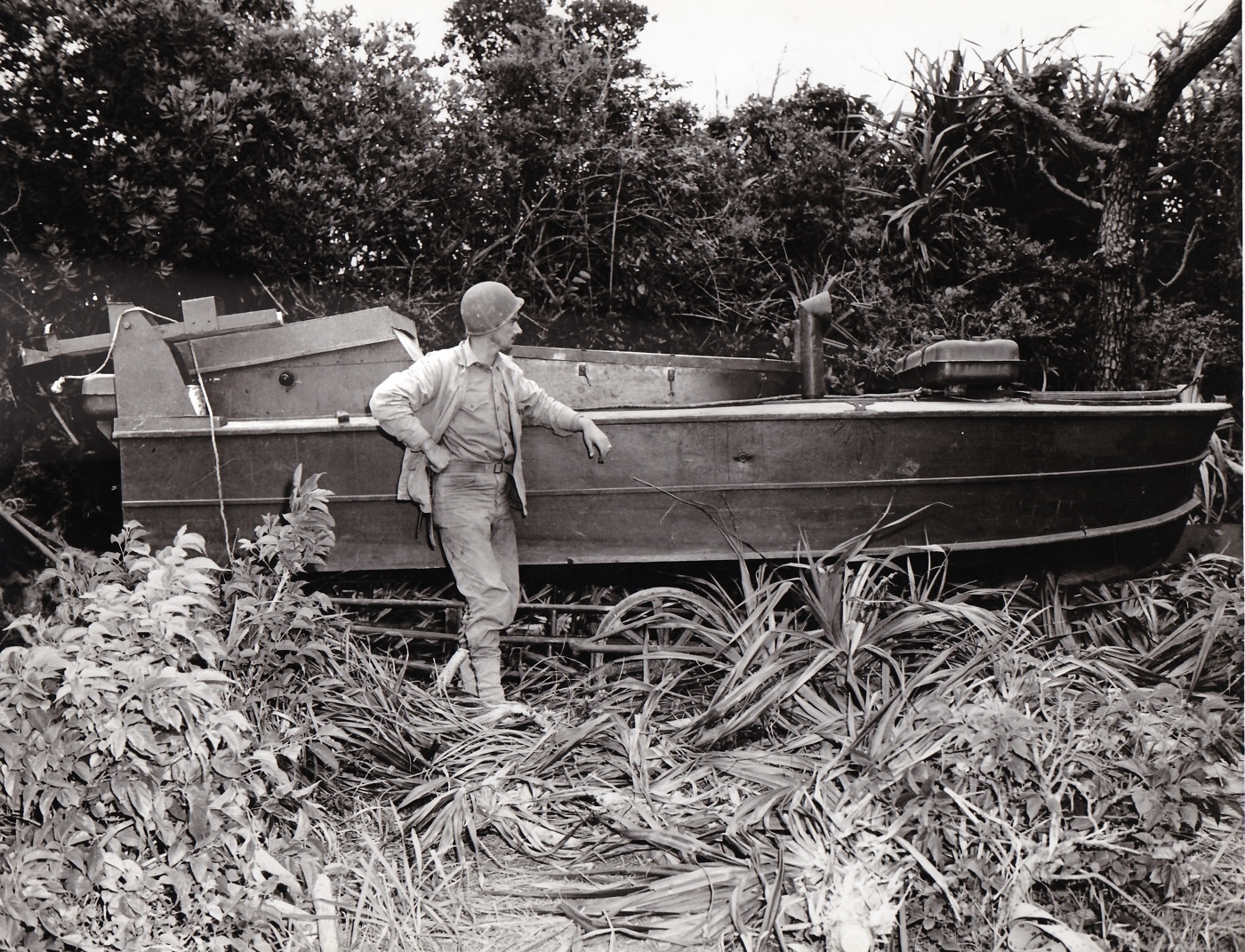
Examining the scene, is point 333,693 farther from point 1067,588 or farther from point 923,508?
point 1067,588

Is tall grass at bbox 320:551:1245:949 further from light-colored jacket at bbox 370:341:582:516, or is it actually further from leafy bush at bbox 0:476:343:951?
light-colored jacket at bbox 370:341:582:516

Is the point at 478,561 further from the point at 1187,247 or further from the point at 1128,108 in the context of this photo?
the point at 1187,247

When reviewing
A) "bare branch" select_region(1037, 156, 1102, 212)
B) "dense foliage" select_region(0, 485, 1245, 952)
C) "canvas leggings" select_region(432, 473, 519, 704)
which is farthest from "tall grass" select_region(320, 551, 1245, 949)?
"bare branch" select_region(1037, 156, 1102, 212)

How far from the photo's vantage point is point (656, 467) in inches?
169

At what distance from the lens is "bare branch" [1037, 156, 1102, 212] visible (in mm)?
6820

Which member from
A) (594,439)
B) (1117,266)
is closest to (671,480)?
(594,439)

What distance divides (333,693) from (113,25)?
3.49 metres

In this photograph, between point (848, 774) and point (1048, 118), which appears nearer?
point (848, 774)

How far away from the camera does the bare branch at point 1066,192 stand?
6.82 meters

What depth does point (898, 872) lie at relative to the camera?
2637 mm

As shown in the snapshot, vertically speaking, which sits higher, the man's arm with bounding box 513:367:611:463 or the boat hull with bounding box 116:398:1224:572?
the man's arm with bounding box 513:367:611:463

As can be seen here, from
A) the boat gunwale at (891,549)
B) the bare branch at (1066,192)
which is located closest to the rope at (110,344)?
the boat gunwale at (891,549)

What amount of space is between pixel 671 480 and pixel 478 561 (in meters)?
0.94

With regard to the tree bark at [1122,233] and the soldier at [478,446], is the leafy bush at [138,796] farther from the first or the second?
the tree bark at [1122,233]
